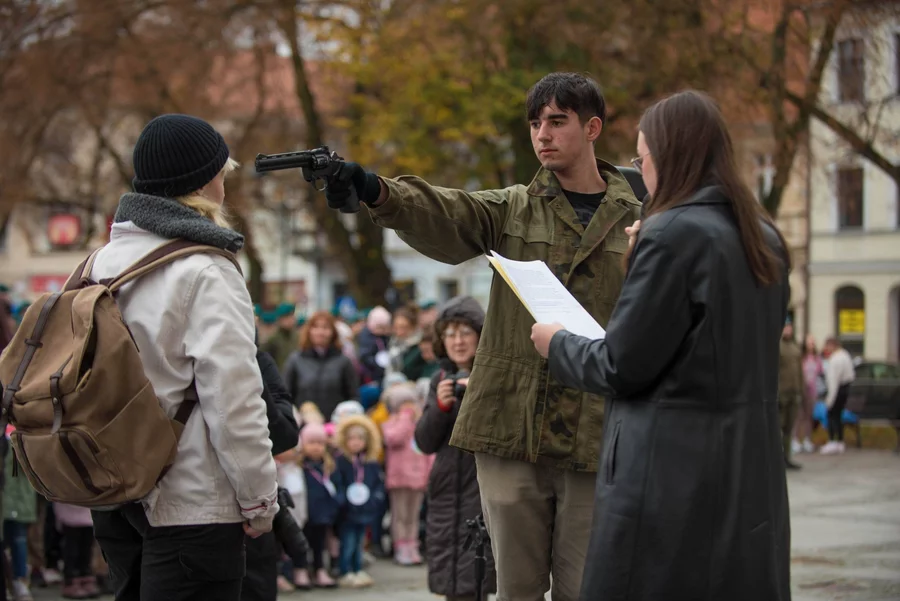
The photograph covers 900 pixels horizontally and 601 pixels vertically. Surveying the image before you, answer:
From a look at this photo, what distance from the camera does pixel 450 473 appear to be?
6527 mm

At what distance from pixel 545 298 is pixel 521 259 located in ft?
1.98

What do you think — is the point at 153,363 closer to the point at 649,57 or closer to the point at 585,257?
the point at 585,257

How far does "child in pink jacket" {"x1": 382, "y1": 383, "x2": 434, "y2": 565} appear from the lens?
10.3m

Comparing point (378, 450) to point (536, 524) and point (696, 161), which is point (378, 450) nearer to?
point (536, 524)

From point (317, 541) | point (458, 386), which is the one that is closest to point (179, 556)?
point (458, 386)

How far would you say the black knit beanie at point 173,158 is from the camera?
155 inches

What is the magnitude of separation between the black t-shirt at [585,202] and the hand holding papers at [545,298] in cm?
57

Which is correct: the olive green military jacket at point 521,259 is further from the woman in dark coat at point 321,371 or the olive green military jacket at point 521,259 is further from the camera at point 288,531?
the woman in dark coat at point 321,371

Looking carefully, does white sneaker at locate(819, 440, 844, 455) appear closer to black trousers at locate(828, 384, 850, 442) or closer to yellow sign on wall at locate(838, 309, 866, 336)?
black trousers at locate(828, 384, 850, 442)

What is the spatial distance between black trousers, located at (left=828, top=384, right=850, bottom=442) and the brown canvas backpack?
824 inches

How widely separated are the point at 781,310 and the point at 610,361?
502mm

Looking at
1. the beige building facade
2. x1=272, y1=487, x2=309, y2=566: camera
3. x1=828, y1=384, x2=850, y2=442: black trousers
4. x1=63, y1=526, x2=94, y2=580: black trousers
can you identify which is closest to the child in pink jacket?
x1=63, y1=526, x2=94, y2=580: black trousers

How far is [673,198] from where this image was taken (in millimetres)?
3285

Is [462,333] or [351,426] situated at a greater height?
[462,333]
